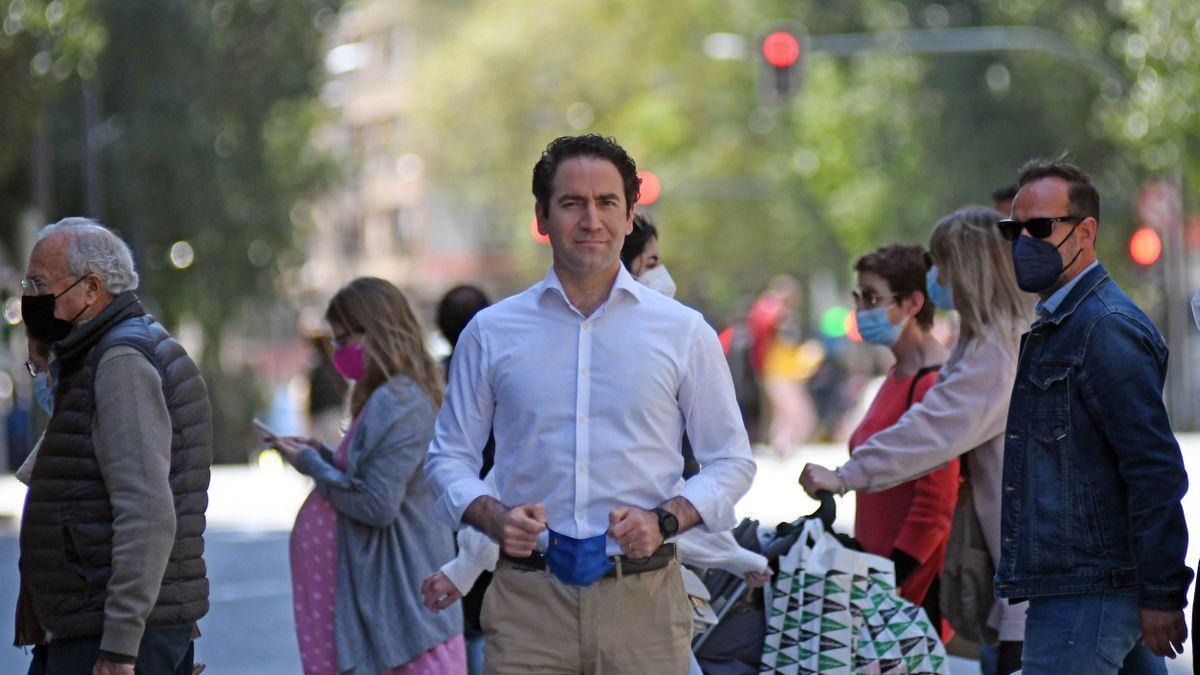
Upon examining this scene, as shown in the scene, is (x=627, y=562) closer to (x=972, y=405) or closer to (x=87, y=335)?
(x=87, y=335)

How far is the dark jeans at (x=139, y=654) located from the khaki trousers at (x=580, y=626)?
1066 millimetres

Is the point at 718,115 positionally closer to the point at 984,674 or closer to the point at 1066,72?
the point at 1066,72

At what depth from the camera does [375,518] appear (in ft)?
23.5

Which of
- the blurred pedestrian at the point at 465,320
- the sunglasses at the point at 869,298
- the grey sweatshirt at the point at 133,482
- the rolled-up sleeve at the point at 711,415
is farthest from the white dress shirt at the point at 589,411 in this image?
the blurred pedestrian at the point at 465,320

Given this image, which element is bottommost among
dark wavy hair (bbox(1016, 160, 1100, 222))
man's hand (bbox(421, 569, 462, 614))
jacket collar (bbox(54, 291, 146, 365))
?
man's hand (bbox(421, 569, 462, 614))

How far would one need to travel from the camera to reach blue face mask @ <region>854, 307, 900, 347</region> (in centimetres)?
743

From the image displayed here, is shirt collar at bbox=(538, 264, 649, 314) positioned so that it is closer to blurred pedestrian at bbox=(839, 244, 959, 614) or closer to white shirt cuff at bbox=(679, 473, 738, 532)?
white shirt cuff at bbox=(679, 473, 738, 532)

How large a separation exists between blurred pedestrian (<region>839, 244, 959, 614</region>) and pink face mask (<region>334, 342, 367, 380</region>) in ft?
5.60

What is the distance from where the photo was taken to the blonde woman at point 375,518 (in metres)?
7.23

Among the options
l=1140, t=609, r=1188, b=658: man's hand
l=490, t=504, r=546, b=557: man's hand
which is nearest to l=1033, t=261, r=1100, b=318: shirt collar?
l=1140, t=609, r=1188, b=658: man's hand

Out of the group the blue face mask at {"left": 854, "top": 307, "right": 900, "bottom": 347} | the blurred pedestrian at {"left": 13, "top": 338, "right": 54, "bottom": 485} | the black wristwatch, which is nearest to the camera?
the black wristwatch

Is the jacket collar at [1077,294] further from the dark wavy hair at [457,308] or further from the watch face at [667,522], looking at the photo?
the dark wavy hair at [457,308]

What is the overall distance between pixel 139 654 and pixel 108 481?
0.45 m

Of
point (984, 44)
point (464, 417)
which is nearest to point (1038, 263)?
point (464, 417)
